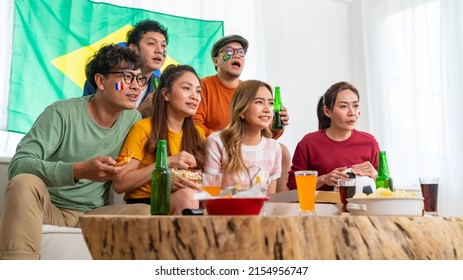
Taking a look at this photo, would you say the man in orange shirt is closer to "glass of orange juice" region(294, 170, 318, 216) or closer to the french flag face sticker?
the french flag face sticker

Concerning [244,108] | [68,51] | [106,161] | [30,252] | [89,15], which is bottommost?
[30,252]

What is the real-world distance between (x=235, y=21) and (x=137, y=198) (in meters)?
2.12

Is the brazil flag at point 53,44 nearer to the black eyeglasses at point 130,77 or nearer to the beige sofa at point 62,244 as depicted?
the black eyeglasses at point 130,77

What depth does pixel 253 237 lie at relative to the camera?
943mm

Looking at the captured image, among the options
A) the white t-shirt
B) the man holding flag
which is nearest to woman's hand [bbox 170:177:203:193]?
the white t-shirt

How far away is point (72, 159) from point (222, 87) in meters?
1.04

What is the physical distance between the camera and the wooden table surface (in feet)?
3.10

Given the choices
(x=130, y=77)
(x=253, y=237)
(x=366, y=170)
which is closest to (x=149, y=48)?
(x=130, y=77)

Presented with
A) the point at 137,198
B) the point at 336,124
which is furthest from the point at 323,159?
the point at 137,198

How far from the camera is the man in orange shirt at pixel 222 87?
274 centimetres

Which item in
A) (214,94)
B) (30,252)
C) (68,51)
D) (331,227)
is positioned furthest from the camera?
(68,51)

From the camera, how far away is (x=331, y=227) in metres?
1.00

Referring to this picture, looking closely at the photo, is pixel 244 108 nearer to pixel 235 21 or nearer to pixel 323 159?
pixel 323 159

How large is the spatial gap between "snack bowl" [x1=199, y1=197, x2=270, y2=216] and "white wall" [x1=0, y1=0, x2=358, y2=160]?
109 inches
